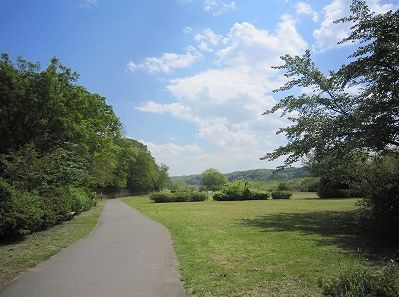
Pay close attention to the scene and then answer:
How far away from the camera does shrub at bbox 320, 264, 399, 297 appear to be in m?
6.11

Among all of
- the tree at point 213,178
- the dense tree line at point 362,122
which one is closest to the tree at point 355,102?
the dense tree line at point 362,122

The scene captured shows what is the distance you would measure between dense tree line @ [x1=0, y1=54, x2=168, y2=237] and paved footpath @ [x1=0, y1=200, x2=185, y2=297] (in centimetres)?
323

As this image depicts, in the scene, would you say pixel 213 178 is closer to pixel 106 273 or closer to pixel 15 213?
pixel 15 213

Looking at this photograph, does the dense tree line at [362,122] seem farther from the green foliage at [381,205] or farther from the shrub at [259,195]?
the shrub at [259,195]

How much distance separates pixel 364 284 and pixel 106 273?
17.5 ft

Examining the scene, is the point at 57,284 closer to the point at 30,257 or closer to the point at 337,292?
the point at 30,257

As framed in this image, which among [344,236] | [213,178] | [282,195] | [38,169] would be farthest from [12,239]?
[213,178]

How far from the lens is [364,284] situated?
6.34 metres

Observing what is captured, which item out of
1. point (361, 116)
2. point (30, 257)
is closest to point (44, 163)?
point (30, 257)

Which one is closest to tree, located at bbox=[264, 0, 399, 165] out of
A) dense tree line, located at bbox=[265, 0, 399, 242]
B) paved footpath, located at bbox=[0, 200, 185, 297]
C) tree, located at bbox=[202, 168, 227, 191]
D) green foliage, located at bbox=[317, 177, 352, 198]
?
dense tree line, located at bbox=[265, 0, 399, 242]

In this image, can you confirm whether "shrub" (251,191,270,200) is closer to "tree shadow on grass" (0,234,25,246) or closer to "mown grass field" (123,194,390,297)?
"mown grass field" (123,194,390,297)

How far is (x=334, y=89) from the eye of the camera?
1995cm

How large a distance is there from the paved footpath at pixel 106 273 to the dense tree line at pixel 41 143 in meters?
3.23

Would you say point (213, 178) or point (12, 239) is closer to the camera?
point (12, 239)
